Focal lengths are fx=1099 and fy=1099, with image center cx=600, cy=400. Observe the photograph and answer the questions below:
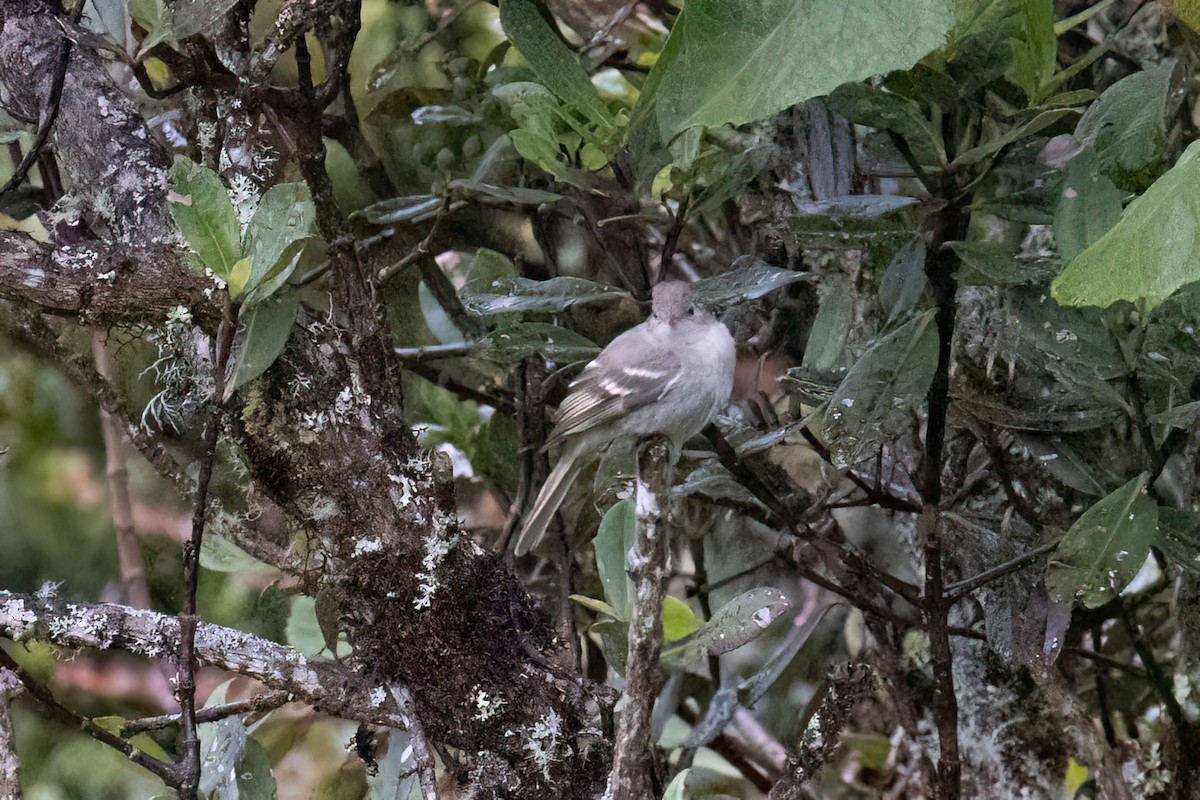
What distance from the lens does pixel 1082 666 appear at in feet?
4.30

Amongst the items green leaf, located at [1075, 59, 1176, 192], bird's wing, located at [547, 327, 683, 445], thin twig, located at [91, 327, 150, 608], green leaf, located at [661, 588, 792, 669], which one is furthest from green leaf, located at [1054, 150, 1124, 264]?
thin twig, located at [91, 327, 150, 608]

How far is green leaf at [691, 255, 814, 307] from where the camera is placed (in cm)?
94

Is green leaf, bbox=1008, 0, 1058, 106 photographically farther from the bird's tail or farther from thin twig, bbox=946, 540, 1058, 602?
the bird's tail

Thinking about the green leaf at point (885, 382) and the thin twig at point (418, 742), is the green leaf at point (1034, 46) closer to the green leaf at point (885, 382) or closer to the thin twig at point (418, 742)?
the green leaf at point (885, 382)

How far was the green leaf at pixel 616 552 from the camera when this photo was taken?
95 cm

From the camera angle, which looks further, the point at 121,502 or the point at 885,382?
the point at 121,502

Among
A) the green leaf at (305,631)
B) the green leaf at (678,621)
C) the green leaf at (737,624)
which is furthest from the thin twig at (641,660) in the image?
the green leaf at (305,631)

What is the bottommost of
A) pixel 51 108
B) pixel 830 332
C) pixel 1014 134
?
pixel 830 332

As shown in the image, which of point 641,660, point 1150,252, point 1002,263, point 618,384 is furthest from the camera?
point 618,384

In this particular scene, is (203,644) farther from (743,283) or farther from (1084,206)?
(1084,206)

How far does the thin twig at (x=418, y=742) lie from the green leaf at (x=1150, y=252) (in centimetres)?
57

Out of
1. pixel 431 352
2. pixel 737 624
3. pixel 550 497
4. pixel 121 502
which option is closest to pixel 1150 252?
pixel 737 624

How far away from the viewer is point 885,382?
90 cm

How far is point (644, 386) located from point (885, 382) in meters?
0.39
